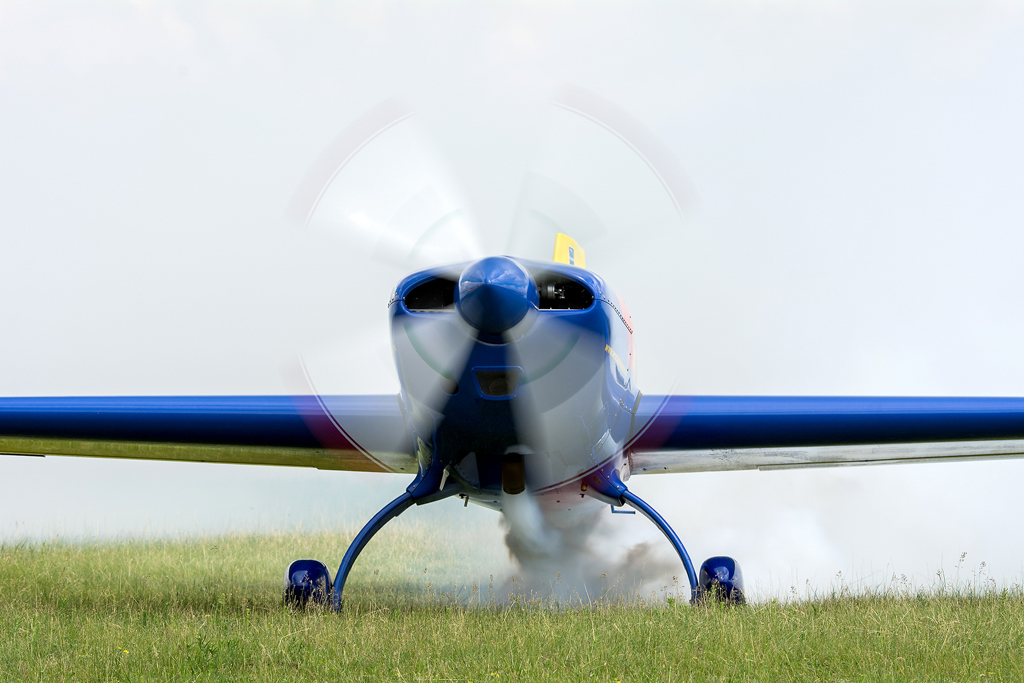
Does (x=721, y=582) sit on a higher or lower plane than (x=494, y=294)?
lower

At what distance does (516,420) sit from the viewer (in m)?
5.87

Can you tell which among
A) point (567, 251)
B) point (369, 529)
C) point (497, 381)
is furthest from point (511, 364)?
point (369, 529)

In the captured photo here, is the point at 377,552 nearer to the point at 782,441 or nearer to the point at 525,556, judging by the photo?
the point at 525,556

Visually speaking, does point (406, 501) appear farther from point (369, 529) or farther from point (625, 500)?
point (625, 500)

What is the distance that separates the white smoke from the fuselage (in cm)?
208

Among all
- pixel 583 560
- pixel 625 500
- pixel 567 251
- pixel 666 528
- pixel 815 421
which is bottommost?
pixel 583 560

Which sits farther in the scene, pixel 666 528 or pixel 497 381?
pixel 666 528

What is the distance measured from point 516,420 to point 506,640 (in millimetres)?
1602

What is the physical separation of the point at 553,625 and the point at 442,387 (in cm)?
170

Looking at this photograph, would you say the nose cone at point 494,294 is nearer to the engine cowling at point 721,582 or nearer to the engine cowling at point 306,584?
the engine cowling at point 306,584

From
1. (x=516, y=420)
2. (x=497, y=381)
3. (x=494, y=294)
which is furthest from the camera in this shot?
(x=516, y=420)

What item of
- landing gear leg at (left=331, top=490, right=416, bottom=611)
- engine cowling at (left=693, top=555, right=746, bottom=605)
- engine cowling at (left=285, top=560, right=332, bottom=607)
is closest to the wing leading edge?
engine cowling at (left=693, top=555, right=746, bottom=605)

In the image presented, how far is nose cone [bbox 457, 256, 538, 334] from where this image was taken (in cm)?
490

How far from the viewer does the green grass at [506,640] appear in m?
4.27
